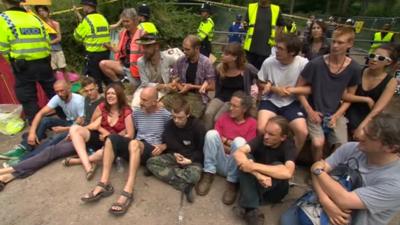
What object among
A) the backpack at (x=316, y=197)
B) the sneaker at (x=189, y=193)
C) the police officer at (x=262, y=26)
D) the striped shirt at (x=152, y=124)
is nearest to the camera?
the backpack at (x=316, y=197)

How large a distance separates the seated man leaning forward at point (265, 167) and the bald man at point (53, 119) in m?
2.30

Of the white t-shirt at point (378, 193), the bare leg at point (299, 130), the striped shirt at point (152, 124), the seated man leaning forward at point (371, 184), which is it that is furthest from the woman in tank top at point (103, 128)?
the white t-shirt at point (378, 193)

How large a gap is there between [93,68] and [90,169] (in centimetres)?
250

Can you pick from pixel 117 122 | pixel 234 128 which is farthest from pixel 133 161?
pixel 234 128

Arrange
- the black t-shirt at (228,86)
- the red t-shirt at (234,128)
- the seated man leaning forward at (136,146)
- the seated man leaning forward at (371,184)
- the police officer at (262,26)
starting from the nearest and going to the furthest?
the seated man leaning forward at (371,184) → the seated man leaning forward at (136,146) → the red t-shirt at (234,128) → the black t-shirt at (228,86) → the police officer at (262,26)

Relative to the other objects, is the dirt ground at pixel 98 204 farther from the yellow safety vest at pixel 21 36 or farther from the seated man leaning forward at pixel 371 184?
the yellow safety vest at pixel 21 36

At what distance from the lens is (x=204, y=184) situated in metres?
3.41

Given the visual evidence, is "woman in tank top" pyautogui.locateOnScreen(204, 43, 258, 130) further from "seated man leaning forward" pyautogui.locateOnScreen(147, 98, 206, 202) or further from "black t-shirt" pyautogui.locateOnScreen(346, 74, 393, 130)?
"black t-shirt" pyautogui.locateOnScreen(346, 74, 393, 130)

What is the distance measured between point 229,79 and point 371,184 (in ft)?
6.94

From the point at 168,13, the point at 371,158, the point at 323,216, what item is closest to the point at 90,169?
the point at 323,216

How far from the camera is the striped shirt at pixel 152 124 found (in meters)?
3.67

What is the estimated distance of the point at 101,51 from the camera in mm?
5434

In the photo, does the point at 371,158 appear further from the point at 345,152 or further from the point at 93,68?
the point at 93,68

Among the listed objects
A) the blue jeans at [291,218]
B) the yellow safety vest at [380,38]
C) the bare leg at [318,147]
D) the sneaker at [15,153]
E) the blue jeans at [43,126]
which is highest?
the yellow safety vest at [380,38]
